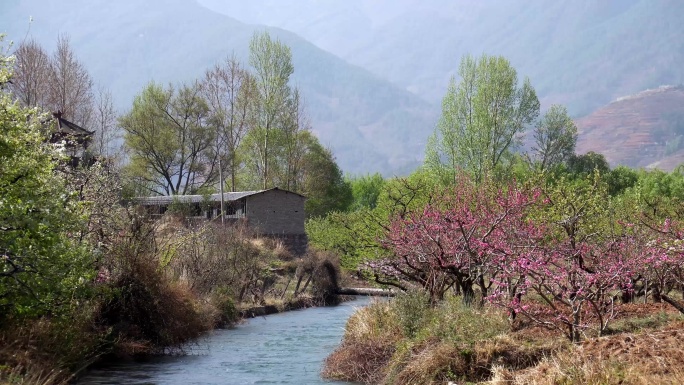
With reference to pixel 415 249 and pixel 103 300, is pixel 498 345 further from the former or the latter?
pixel 103 300

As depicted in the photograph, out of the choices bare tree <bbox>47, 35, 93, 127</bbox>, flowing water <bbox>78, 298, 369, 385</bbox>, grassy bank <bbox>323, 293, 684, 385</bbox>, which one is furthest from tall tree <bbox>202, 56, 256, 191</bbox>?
grassy bank <bbox>323, 293, 684, 385</bbox>

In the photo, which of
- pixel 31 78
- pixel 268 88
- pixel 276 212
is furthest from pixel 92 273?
pixel 268 88

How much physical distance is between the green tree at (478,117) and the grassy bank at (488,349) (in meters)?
55.1

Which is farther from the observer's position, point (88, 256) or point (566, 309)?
point (566, 309)

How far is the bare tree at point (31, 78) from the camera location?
→ 7131cm

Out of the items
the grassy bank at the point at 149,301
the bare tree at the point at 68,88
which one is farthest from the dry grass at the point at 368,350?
the bare tree at the point at 68,88

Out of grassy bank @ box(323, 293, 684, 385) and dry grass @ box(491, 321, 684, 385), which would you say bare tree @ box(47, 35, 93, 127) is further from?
dry grass @ box(491, 321, 684, 385)

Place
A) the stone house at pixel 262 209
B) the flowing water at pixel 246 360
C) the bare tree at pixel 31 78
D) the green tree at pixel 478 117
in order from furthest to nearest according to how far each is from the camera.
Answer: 1. the green tree at pixel 478 117
2. the bare tree at pixel 31 78
3. the stone house at pixel 262 209
4. the flowing water at pixel 246 360

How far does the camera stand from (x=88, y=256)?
18.4 m

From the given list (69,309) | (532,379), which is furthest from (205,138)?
(532,379)

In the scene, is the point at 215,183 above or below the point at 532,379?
above

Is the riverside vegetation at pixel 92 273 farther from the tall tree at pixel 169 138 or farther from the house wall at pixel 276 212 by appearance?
the tall tree at pixel 169 138

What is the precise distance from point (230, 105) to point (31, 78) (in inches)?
981

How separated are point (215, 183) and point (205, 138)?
21.1 feet
